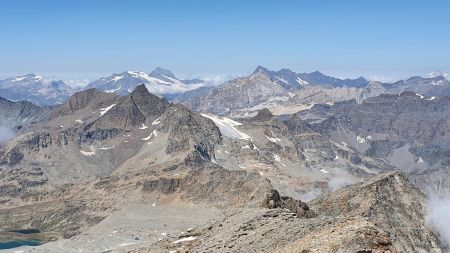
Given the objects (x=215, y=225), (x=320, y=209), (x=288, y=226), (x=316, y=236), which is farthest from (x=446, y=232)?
(x=316, y=236)

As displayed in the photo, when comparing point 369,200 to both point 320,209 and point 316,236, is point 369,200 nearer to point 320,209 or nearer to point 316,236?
point 320,209

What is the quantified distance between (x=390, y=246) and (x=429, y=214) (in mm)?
118389

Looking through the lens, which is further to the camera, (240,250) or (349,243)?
(240,250)

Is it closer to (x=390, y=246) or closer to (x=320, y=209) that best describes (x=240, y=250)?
(x=390, y=246)

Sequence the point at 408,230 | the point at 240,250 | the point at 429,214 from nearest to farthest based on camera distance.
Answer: the point at 240,250
the point at 408,230
the point at 429,214

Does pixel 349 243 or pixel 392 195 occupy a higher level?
pixel 349 243

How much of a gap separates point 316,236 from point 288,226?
13.3 m

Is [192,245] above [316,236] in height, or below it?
below

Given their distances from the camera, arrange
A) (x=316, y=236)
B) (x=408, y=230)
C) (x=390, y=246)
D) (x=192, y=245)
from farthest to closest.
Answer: (x=408, y=230), (x=192, y=245), (x=316, y=236), (x=390, y=246)

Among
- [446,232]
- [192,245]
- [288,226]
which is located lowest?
[446,232]

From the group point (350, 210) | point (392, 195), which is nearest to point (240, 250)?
point (350, 210)

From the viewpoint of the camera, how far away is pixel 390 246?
57594mm

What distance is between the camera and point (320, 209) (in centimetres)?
16975

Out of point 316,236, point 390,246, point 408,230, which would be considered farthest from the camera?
point 408,230
